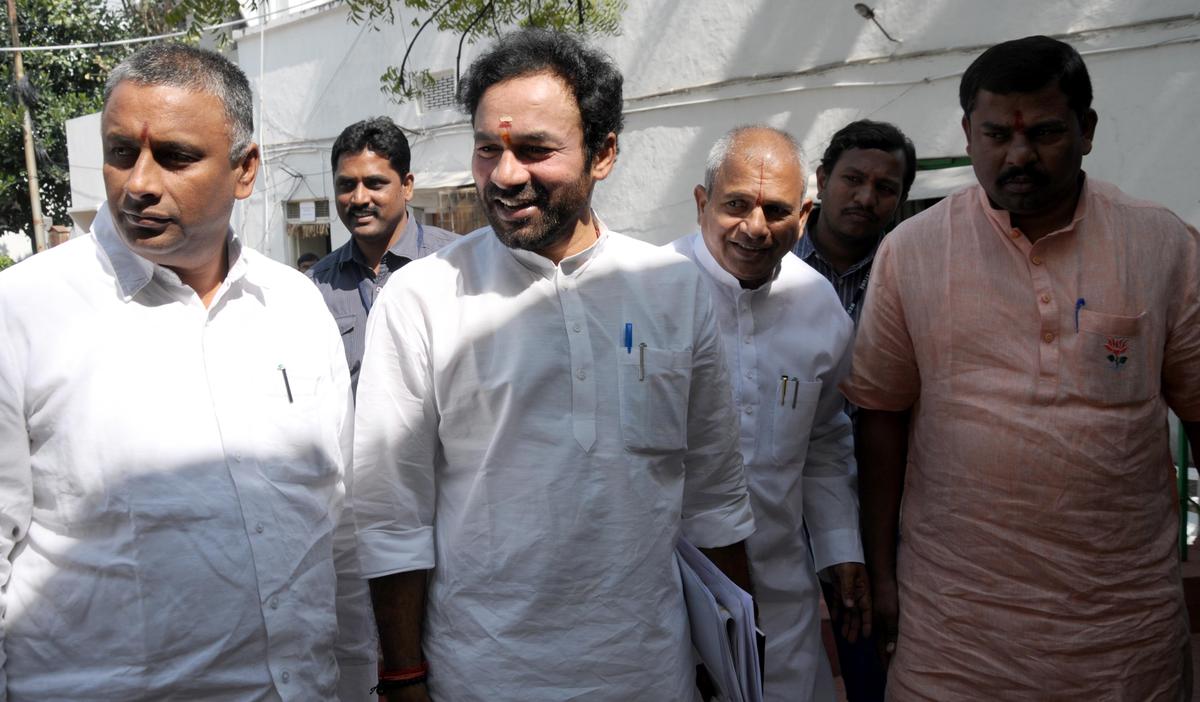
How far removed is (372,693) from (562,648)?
617 millimetres

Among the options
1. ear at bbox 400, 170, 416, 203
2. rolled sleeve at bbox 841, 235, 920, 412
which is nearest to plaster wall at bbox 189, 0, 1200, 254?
ear at bbox 400, 170, 416, 203

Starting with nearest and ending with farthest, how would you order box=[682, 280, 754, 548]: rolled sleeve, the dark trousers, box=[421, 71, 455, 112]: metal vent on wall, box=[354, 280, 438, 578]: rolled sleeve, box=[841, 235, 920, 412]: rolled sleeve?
box=[354, 280, 438, 578]: rolled sleeve, box=[682, 280, 754, 548]: rolled sleeve, box=[841, 235, 920, 412]: rolled sleeve, the dark trousers, box=[421, 71, 455, 112]: metal vent on wall

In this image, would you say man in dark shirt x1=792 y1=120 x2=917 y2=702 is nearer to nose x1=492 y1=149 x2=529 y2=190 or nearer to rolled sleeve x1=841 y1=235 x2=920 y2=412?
rolled sleeve x1=841 y1=235 x2=920 y2=412

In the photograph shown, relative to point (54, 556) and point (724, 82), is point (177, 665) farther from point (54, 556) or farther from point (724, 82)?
point (724, 82)

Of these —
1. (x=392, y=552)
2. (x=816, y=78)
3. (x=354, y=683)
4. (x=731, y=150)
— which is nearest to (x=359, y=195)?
(x=731, y=150)

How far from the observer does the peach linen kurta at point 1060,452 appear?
2.17 metres

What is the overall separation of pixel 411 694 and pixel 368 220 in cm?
247

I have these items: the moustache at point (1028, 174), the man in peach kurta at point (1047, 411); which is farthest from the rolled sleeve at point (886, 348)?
the moustache at point (1028, 174)

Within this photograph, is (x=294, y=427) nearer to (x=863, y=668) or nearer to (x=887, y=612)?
(x=887, y=612)

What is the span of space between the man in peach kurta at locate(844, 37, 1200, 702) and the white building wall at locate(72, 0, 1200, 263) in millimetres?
5686

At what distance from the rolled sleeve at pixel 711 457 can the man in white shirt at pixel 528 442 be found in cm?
8

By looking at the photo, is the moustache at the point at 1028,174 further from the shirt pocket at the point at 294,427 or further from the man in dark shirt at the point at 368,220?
the man in dark shirt at the point at 368,220

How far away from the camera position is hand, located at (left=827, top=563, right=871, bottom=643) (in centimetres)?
268

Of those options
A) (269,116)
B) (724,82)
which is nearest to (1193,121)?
(724,82)
